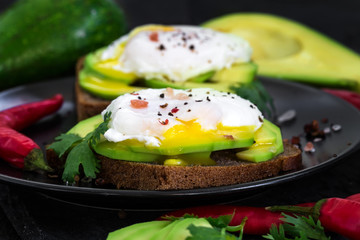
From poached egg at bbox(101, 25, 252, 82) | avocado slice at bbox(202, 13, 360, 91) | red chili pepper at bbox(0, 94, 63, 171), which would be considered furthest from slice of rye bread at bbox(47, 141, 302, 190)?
avocado slice at bbox(202, 13, 360, 91)

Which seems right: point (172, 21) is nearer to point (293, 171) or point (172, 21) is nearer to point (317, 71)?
point (317, 71)

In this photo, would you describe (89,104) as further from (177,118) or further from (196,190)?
(196,190)

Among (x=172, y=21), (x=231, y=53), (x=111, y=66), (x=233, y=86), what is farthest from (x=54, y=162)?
(x=172, y=21)

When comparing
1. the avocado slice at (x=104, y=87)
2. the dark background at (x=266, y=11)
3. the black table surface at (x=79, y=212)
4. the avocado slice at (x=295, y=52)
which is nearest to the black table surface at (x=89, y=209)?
the black table surface at (x=79, y=212)

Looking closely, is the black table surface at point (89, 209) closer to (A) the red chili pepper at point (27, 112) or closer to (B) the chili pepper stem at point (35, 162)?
(B) the chili pepper stem at point (35, 162)

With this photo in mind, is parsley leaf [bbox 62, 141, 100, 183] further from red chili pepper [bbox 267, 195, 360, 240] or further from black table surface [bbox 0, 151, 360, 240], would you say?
red chili pepper [bbox 267, 195, 360, 240]

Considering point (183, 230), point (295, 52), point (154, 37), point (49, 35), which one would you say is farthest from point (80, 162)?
point (295, 52)
